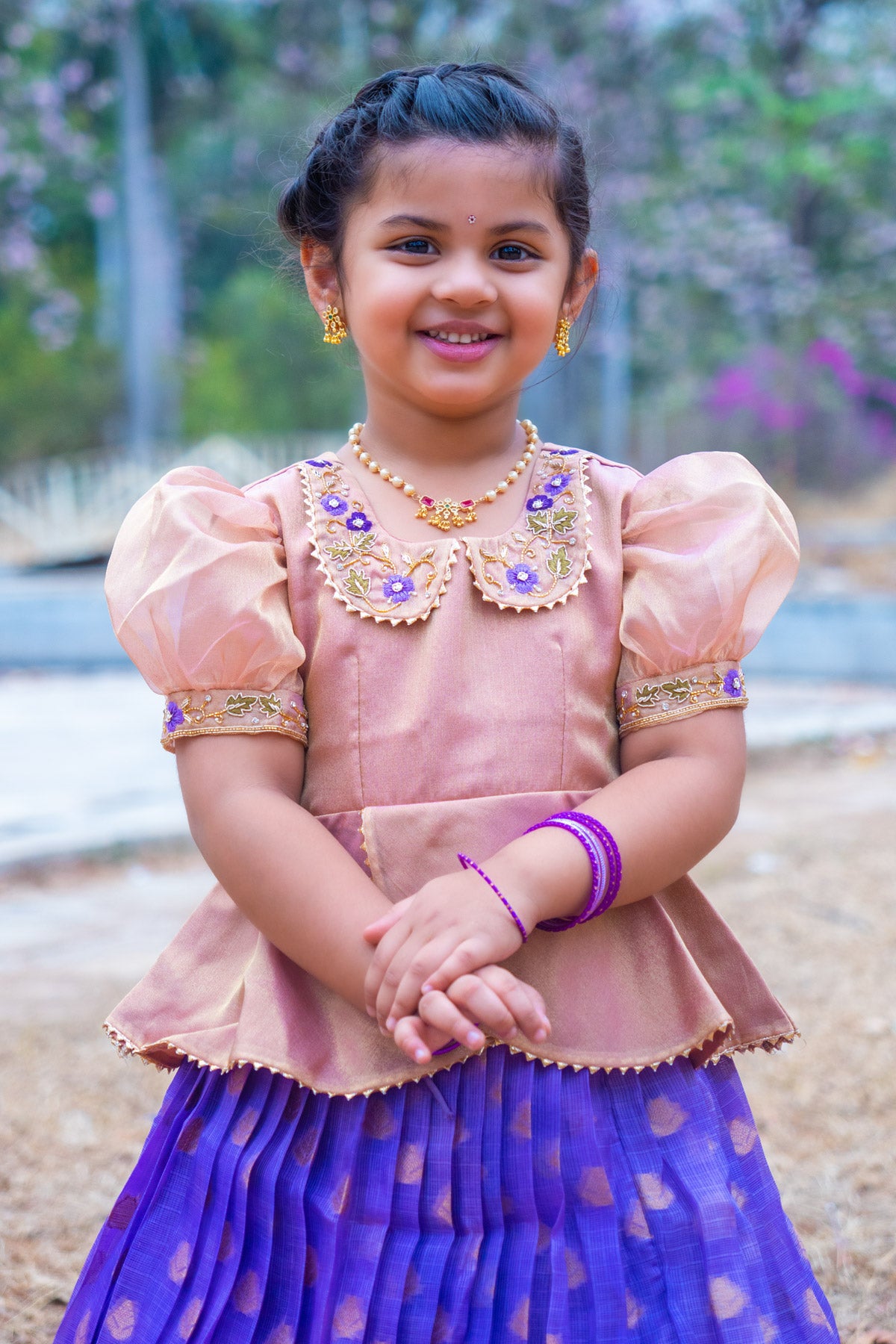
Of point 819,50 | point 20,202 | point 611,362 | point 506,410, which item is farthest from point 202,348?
point 506,410

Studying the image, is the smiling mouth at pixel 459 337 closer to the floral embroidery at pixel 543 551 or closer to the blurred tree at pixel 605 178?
the floral embroidery at pixel 543 551

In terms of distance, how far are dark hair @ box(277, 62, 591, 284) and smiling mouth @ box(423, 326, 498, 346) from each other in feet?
0.56

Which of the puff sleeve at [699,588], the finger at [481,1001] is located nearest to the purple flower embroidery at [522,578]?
the puff sleeve at [699,588]

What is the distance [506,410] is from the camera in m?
1.59

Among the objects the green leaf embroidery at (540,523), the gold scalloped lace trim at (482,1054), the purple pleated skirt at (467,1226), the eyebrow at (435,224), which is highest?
the eyebrow at (435,224)

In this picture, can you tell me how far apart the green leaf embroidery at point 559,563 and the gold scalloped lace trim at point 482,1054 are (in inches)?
19.6

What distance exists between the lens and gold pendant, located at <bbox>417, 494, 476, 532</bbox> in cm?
154

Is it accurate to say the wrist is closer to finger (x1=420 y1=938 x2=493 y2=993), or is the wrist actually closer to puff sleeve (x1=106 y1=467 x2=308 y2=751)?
finger (x1=420 y1=938 x2=493 y2=993)

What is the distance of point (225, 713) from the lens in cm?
141

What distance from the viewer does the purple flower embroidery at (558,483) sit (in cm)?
159

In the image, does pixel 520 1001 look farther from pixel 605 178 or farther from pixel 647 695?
pixel 605 178

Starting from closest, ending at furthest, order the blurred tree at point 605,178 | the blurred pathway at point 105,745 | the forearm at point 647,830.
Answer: the forearm at point 647,830 → the blurred pathway at point 105,745 → the blurred tree at point 605,178

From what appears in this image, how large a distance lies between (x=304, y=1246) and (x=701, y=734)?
0.66m

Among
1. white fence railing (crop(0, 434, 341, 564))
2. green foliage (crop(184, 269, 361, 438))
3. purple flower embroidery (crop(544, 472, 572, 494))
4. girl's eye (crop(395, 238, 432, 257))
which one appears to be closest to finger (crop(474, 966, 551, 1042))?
purple flower embroidery (crop(544, 472, 572, 494))
